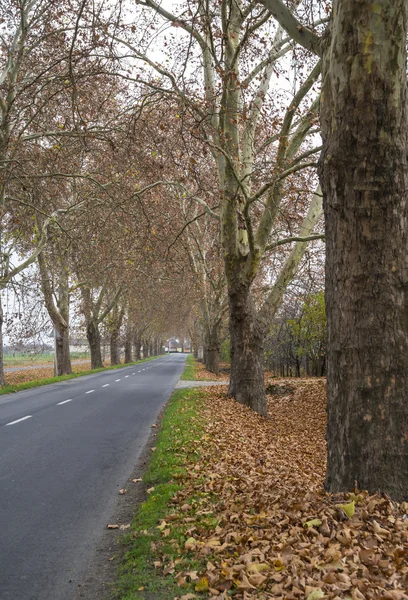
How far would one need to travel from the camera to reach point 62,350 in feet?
102

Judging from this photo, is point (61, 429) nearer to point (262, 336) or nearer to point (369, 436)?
point (262, 336)

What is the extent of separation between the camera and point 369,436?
4.68m

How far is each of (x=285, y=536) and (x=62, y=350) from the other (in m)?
28.5

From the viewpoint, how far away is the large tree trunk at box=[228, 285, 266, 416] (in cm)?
1392

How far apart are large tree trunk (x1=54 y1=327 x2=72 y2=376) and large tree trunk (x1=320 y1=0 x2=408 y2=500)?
2743cm

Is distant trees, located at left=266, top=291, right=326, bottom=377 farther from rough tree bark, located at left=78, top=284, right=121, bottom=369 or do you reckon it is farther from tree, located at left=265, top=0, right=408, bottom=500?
tree, located at left=265, top=0, right=408, bottom=500

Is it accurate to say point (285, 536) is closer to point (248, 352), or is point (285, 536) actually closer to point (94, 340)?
point (248, 352)

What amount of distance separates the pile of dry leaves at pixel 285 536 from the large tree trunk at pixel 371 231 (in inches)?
20.6

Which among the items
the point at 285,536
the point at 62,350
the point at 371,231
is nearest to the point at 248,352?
the point at 371,231

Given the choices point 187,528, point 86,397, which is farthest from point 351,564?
point 86,397

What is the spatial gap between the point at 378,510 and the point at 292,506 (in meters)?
0.75

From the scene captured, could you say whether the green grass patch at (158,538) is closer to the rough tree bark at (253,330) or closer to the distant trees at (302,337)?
the rough tree bark at (253,330)

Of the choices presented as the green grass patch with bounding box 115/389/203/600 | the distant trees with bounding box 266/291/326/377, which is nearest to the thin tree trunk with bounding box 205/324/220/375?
the distant trees with bounding box 266/291/326/377

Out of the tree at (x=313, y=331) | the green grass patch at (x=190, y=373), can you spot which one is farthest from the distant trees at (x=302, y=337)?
the green grass patch at (x=190, y=373)
